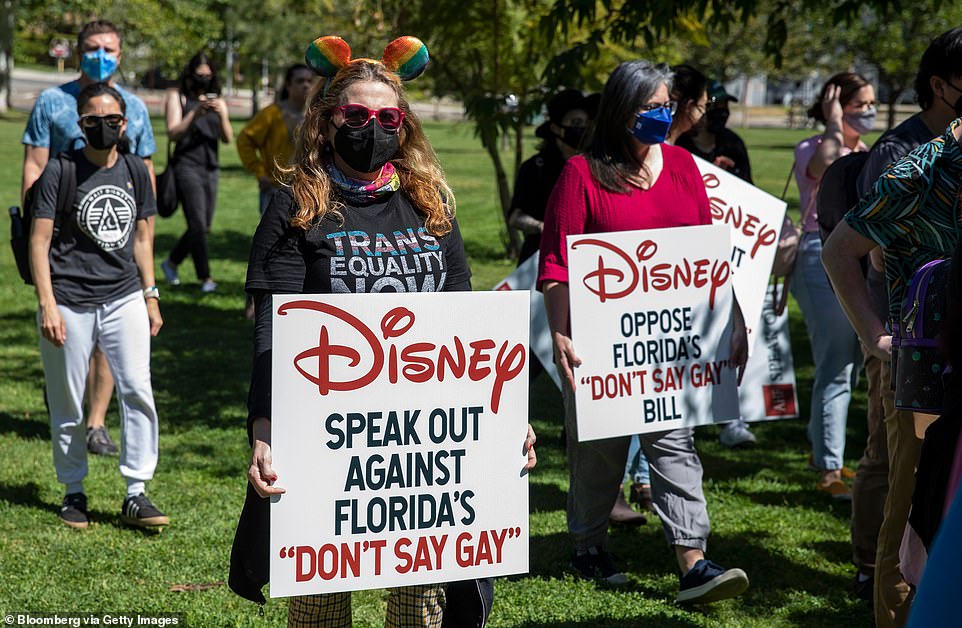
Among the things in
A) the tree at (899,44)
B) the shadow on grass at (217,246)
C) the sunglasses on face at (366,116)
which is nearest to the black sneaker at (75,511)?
the sunglasses on face at (366,116)

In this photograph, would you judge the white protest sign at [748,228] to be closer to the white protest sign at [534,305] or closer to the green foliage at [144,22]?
the white protest sign at [534,305]

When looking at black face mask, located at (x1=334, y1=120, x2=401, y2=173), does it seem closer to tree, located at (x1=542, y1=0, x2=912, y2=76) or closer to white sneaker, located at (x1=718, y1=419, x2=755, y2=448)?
tree, located at (x1=542, y1=0, x2=912, y2=76)

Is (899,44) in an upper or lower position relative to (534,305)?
upper

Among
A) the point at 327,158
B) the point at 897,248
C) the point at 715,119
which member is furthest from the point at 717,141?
the point at 327,158

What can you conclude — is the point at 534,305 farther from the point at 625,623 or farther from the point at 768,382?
the point at 625,623

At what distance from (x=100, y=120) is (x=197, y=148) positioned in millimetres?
5814

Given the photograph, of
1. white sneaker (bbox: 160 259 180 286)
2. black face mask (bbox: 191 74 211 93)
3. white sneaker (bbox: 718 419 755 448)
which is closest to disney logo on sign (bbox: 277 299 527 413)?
white sneaker (bbox: 718 419 755 448)

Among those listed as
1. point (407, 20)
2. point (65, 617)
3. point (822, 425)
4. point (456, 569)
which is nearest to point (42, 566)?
A: point (65, 617)

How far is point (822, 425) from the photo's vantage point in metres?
6.18

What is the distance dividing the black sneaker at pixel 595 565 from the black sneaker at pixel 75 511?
2322 mm

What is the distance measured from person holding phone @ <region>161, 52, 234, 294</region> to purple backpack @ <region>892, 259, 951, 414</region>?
6869 millimetres

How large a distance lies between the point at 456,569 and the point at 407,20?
882 cm

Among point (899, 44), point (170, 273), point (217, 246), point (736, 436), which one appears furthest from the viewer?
point (899, 44)

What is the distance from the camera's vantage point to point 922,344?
3188 mm
